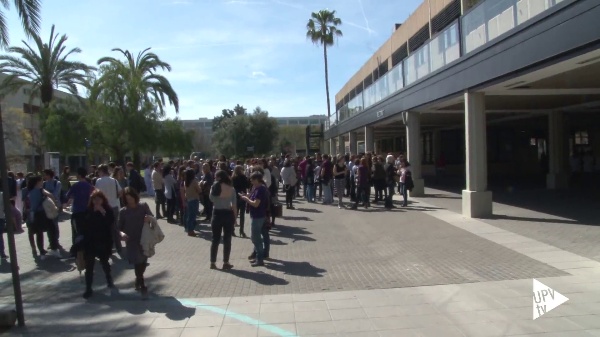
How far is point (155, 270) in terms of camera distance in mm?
9031

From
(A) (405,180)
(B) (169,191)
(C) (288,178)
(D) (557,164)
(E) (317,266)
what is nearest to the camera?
(E) (317,266)

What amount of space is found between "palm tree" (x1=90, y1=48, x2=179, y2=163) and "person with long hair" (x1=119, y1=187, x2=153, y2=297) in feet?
96.6

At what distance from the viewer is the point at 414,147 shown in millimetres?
20344

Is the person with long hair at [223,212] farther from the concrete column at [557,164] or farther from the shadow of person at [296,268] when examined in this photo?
the concrete column at [557,164]

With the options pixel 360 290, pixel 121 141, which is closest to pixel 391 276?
pixel 360 290

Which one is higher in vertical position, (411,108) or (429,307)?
(411,108)

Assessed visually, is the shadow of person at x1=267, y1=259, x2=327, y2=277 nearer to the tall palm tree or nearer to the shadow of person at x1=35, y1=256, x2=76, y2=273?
the shadow of person at x1=35, y1=256, x2=76, y2=273

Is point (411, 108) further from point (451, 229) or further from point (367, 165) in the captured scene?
point (451, 229)

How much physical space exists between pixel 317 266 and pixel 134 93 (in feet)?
96.0

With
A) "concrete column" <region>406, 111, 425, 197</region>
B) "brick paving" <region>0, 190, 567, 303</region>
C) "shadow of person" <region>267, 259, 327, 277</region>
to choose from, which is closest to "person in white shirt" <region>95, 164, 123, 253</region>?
"brick paving" <region>0, 190, 567, 303</region>

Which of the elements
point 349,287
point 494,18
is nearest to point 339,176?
point 494,18

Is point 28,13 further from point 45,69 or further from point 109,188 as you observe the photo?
point 45,69

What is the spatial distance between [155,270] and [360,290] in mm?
3674

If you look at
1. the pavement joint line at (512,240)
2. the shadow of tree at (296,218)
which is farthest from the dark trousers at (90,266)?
the shadow of tree at (296,218)
